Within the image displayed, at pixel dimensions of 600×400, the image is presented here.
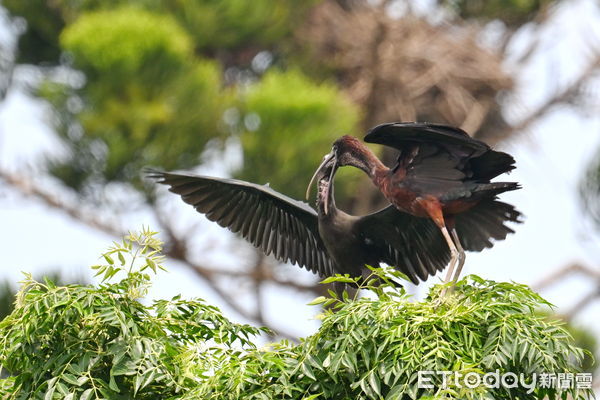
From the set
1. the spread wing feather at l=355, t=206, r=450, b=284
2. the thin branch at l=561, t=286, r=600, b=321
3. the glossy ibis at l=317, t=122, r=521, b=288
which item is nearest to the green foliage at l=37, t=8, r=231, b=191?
the thin branch at l=561, t=286, r=600, b=321

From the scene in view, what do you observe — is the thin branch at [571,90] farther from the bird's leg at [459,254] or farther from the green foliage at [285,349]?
the green foliage at [285,349]

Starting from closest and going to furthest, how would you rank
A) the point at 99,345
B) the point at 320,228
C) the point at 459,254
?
the point at 99,345, the point at 459,254, the point at 320,228

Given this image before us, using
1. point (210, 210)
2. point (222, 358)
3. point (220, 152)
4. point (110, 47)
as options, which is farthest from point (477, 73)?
point (222, 358)

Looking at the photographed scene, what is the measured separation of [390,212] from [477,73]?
9156 millimetres

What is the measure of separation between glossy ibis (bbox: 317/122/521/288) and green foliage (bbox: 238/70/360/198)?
7097mm

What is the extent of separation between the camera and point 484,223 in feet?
19.6

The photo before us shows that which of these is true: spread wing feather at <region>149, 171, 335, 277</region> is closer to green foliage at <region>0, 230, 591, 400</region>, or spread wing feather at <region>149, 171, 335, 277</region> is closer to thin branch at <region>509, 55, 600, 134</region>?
green foliage at <region>0, 230, 591, 400</region>

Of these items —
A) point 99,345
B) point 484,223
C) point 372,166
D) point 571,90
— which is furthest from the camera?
point 571,90

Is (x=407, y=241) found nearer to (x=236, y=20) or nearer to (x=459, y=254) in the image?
(x=459, y=254)

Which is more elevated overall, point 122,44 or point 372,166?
point 122,44

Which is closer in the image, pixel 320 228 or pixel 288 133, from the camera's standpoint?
pixel 320 228

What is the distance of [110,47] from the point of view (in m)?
12.6

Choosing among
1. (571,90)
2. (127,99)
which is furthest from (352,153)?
(571,90)

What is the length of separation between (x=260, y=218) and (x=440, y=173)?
4.62 ft
